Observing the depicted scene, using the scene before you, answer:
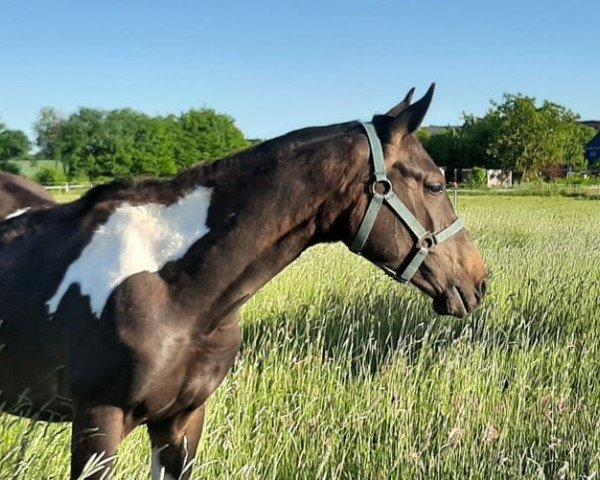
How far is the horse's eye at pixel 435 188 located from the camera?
8.26 ft

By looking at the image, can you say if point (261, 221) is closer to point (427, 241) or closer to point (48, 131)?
point (427, 241)

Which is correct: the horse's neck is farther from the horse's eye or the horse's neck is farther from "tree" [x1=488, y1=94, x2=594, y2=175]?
"tree" [x1=488, y1=94, x2=594, y2=175]

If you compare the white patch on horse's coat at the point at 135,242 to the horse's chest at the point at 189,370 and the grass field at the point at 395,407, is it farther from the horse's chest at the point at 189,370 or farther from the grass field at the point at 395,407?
the grass field at the point at 395,407

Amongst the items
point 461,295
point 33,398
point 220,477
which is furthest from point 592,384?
point 33,398

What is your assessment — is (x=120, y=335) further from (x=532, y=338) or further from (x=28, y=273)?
(x=532, y=338)

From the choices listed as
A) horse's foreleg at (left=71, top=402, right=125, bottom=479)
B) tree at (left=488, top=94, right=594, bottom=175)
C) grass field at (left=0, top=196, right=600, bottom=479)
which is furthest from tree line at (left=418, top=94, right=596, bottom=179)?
horse's foreleg at (left=71, top=402, right=125, bottom=479)

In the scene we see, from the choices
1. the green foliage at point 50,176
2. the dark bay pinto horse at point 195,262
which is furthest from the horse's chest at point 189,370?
the green foliage at point 50,176

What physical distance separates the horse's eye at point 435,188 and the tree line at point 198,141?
47.8 meters

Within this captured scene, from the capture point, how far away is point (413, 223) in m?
2.49

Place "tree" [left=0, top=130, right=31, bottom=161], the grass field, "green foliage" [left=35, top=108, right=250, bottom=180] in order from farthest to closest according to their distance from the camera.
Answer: "tree" [left=0, top=130, right=31, bottom=161]
"green foliage" [left=35, top=108, right=250, bottom=180]
the grass field

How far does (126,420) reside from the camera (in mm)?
2354

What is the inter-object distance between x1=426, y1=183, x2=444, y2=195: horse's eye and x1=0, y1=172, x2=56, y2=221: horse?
5.91 feet

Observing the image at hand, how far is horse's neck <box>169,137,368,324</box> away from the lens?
2.44 meters

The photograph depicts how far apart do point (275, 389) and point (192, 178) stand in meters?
1.83
